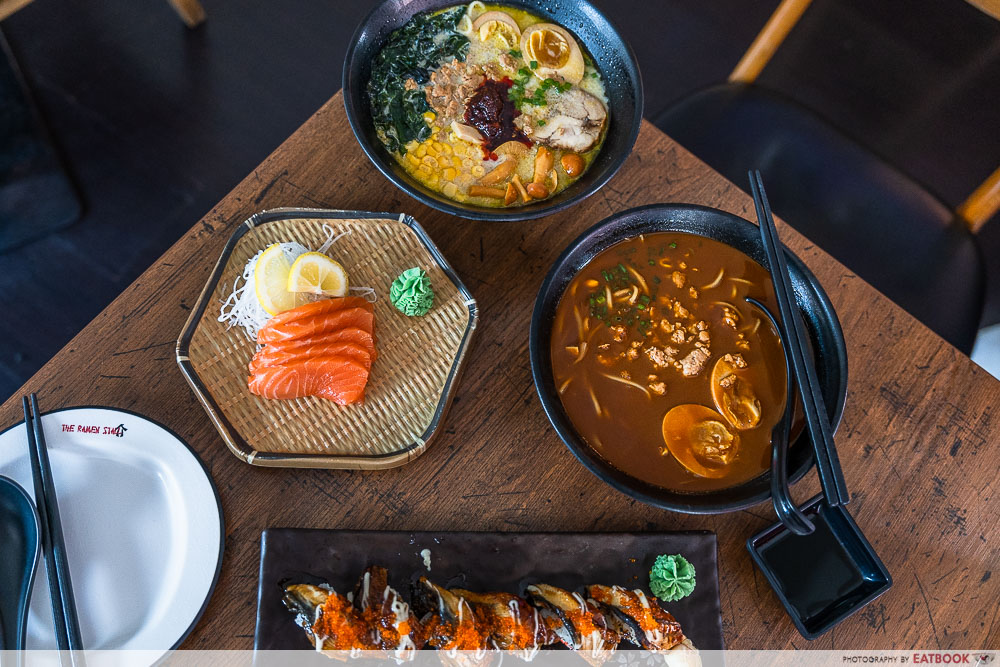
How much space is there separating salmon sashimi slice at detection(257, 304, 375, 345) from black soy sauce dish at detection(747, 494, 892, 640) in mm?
1224

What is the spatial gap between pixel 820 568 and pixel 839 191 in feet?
4.64

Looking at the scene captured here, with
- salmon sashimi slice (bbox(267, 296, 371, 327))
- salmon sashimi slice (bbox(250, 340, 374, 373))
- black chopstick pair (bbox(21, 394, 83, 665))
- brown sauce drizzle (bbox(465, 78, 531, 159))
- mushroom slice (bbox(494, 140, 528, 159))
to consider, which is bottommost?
black chopstick pair (bbox(21, 394, 83, 665))

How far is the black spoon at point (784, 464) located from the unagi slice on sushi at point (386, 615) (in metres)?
0.92

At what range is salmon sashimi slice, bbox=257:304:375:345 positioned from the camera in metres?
1.77

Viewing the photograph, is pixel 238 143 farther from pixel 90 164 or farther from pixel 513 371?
pixel 513 371

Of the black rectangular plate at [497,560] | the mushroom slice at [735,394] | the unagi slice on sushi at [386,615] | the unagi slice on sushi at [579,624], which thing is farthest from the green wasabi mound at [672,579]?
the unagi slice on sushi at [386,615]

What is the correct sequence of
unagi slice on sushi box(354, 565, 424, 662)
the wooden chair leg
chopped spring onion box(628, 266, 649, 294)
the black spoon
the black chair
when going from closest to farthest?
1. the black spoon
2. unagi slice on sushi box(354, 565, 424, 662)
3. chopped spring onion box(628, 266, 649, 294)
4. the black chair
5. the wooden chair leg

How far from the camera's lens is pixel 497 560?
173cm

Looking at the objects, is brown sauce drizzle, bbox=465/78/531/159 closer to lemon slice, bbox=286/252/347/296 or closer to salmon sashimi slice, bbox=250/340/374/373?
lemon slice, bbox=286/252/347/296

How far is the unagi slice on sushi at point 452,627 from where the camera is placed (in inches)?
61.8

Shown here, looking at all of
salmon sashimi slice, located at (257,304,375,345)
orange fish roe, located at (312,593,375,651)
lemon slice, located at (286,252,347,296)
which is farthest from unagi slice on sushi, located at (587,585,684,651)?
lemon slice, located at (286,252,347,296)

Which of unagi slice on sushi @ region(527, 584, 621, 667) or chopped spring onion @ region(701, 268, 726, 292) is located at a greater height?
chopped spring onion @ region(701, 268, 726, 292)

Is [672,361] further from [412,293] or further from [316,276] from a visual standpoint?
[316,276]

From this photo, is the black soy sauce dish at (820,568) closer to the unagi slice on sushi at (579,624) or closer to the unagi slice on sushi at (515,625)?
the unagi slice on sushi at (579,624)
